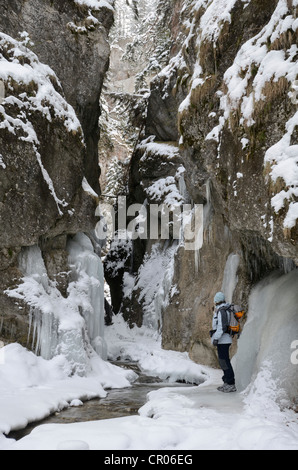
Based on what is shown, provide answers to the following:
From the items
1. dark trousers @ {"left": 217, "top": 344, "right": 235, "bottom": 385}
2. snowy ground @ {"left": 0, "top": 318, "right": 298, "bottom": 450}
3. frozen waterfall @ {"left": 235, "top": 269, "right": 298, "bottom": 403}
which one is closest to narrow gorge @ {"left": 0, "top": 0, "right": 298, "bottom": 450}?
frozen waterfall @ {"left": 235, "top": 269, "right": 298, "bottom": 403}

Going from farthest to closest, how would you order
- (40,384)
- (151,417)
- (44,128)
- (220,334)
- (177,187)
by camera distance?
1. (177,187)
2. (44,128)
3. (40,384)
4. (220,334)
5. (151,417)

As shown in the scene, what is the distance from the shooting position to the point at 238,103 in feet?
23.2

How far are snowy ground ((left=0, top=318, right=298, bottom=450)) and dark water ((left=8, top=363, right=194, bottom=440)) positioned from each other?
203 millimetres

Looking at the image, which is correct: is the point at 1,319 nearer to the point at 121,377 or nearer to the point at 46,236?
the point at 46,236

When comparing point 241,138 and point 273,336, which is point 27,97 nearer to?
point 241,138

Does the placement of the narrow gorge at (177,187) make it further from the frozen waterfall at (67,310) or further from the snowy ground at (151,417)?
the snowy ground at (151,417)

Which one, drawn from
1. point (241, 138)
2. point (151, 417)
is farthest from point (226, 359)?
point (241, 138)

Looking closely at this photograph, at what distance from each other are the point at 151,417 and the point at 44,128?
362 inches

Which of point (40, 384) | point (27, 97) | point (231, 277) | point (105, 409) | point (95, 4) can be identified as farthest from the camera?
point (95, 4)

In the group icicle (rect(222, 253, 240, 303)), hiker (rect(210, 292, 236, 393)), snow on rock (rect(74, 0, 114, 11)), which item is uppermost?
snow on rock (rect(74, 0, 114, 11))

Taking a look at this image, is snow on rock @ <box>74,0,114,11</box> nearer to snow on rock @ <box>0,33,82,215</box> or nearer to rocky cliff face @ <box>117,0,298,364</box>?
snow on rock @ <box>0,33,82,215</box>

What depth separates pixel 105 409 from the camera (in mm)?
7703

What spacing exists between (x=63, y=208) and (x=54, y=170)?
49.6 inches

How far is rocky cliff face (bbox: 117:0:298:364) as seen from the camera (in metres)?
5.83
